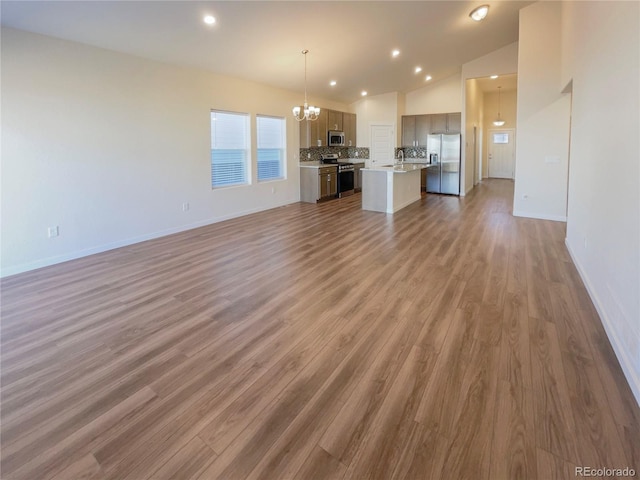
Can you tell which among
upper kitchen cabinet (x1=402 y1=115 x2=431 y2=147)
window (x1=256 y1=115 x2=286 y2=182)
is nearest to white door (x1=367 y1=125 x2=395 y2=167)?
upper kitchen cabinet (x1=402 y1=115 x2=431 y2=147)

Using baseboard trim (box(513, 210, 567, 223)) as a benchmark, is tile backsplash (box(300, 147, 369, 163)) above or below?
above

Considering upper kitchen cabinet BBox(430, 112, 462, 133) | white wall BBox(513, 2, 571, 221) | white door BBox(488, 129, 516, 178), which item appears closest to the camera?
white wall BBox(513, 2, 571, 221)

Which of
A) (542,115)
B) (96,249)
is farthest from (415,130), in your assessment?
(96,249)

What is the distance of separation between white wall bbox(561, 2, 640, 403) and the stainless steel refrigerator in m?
5.31

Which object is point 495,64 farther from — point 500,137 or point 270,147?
point 500,137

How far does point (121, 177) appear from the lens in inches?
200

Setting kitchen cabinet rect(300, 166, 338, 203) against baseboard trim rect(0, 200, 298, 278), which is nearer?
baseboard trim rect(0, 200, 298, 278)

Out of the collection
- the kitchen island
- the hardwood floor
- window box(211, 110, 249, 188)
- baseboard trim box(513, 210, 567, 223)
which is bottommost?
the hardwood floor

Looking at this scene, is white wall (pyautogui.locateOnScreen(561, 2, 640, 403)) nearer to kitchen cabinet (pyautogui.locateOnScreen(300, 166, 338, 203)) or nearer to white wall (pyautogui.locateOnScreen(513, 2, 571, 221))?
white wall (pyautogui.locateOnScreen(513, 2, 571, 221))

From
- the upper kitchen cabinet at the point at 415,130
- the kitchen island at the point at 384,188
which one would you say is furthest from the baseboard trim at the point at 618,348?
the upper kitchen cabinet at the point at 415,130

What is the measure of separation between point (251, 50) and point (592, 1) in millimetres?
4355

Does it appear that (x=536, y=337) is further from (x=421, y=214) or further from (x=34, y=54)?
(x=34, y=54)

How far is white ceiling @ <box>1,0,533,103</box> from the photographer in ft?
13.1

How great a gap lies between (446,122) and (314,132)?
3.86m
